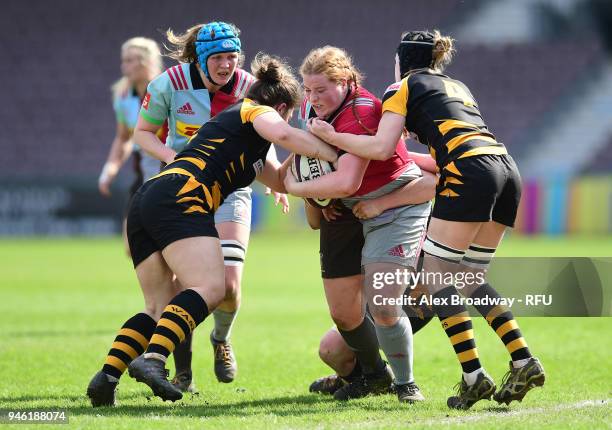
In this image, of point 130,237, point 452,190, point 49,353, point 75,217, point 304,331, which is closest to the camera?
point 452,190

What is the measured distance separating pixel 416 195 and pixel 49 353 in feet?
12.4

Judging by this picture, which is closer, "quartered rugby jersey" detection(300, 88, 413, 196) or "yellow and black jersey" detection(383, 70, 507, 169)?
"yellow and black jersey" detection(383, 70, 507, 169)

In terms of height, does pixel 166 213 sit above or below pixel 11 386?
above

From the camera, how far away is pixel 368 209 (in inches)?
227

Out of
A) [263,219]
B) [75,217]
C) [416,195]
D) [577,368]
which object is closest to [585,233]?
[263,219]

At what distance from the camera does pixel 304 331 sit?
9.69 meters

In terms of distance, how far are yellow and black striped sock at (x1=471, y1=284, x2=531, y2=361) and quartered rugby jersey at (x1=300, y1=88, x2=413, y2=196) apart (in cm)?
85

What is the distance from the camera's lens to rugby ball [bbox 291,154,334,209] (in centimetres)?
573

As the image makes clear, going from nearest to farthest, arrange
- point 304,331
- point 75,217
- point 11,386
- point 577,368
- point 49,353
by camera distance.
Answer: point 11,386, point 577,368, point 49,353, point 304,331, point 75,217

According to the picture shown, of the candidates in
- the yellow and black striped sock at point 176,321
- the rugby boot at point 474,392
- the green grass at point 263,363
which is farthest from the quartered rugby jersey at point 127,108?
the rugby boot at point 474,392

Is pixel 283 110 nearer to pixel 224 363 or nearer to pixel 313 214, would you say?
pixel 313 214

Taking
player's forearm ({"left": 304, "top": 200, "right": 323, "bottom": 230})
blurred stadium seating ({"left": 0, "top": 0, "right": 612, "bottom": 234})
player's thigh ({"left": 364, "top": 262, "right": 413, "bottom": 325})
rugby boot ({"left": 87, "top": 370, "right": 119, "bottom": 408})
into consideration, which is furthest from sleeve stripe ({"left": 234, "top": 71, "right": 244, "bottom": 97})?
blurred stadium seating ({"left": 0, "top": 0, "right": 612, "bottom": 234})

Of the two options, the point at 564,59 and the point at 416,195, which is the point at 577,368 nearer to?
the point at 416,195

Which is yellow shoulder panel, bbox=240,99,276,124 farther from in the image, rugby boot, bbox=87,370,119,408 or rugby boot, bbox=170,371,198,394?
rugby boot, bbox=170,371,198,394
